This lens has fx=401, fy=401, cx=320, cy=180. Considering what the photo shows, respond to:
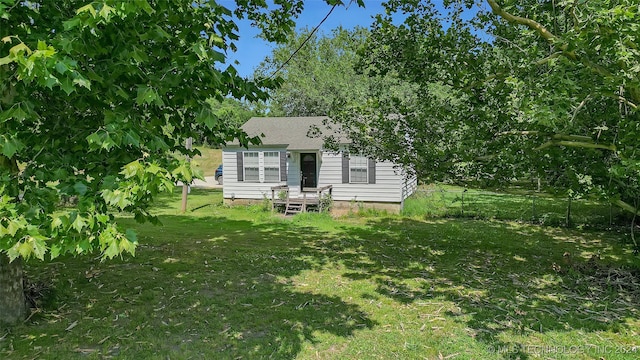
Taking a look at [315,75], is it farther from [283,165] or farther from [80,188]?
[80,188]

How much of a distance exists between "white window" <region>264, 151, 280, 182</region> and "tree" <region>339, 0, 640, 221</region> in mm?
7449

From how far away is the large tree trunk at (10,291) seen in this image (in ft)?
13.7

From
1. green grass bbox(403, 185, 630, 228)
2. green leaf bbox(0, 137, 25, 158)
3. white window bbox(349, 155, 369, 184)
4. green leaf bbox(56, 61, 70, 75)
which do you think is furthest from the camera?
white window bbox(349, 155, 369, 184)

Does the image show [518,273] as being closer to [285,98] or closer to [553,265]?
[553,265]

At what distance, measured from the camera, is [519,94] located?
4734 mm

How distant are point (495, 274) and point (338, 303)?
2.96 meters

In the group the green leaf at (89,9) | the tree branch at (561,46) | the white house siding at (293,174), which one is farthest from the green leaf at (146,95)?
the white house siding at (293,174)

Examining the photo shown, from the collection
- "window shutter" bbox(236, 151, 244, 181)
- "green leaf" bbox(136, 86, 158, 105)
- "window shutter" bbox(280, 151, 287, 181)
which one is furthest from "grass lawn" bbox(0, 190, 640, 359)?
"window shutter" bbox(236, 151, 244, 181)

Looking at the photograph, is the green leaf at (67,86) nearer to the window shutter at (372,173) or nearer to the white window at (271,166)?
the window shutter at (372,173)

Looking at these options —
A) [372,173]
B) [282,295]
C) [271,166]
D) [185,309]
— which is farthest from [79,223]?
[271,166]

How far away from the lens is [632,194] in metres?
5.35

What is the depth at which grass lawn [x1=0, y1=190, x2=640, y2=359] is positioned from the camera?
389 centimetres

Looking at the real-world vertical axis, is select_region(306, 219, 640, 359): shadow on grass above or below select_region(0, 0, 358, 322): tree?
below

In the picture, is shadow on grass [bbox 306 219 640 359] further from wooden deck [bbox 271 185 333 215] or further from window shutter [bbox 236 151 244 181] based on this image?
window shutter [bbox 236 151 244 181]
